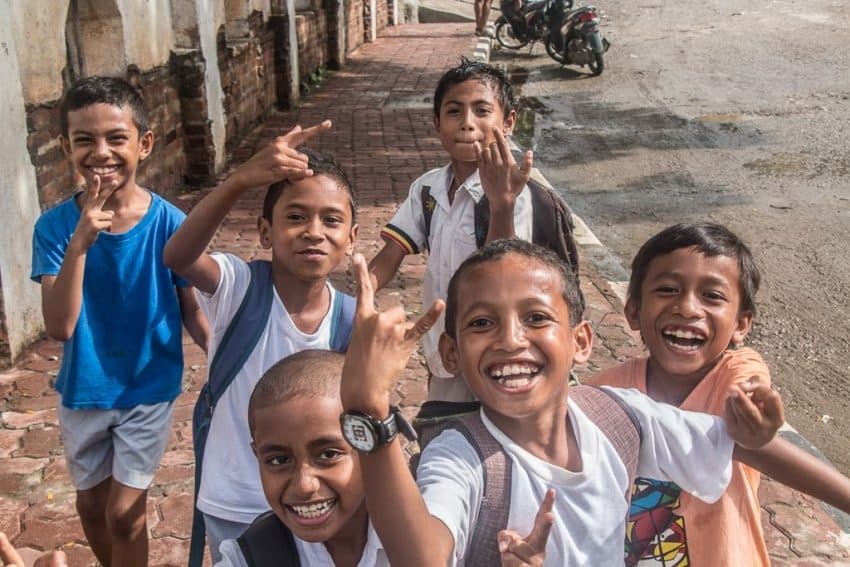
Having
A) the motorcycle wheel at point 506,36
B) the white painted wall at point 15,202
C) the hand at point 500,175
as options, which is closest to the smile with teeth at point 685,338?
the hand at point 500,175

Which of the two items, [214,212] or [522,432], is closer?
[522,432]

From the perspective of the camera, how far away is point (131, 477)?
2.51m

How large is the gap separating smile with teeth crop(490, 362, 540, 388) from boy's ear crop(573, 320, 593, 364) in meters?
0.18

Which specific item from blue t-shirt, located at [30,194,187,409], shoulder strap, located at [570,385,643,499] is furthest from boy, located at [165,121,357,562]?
shoulder strap, located at [570,385,643,499]

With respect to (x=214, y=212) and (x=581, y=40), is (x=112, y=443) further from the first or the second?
(x=581, y=40)

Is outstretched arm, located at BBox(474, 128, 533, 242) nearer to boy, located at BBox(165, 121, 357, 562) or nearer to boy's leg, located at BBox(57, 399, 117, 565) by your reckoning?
boy, located at BBox(165, 121, 357, 562)

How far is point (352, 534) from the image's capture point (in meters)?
1.70

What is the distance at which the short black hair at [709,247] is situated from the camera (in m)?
2.16

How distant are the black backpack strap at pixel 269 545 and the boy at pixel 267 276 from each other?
38cm

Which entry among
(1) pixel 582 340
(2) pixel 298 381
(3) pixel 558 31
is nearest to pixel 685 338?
(1) pixel 582 340

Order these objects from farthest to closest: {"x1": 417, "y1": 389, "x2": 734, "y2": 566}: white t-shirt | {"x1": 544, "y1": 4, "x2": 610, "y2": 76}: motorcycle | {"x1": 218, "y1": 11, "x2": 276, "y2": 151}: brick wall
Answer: {"x1": 544, "y1": 4, "x2": 610, "y2": 76}: motorcycle
{"x1": 218, "y1": 11, "x2": 276, "y2": 151}: brick wall
{"x1": 417, "y1": 389, "x2": 734, "y2": 566}: white t-shirt

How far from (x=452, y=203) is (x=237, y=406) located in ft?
3.15

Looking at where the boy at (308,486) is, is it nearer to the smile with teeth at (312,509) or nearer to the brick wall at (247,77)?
the smile with teeth at (312,509)

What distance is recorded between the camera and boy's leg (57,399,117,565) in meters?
2.50
